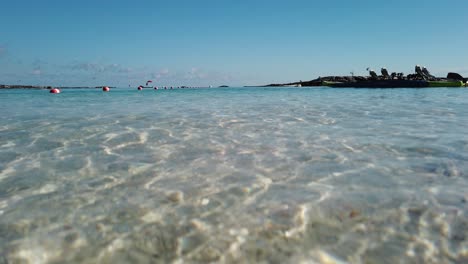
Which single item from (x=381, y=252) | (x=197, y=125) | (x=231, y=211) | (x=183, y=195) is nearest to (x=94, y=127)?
(x=197, y=125)

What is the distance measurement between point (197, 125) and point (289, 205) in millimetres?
5969

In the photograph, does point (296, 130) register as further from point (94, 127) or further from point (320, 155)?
point (94, 127)

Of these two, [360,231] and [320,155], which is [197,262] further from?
[320,155]

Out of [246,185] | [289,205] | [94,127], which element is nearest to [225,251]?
[289,205]

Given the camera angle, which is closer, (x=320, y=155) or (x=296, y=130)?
(x=320, y=155)

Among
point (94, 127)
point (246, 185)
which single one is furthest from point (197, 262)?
point (94, 127)

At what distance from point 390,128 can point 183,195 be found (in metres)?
6.43

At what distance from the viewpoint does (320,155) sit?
4906 millimetres

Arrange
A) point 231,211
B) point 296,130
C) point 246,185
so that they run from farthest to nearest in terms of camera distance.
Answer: point 296,130 < point 246,185 < point 231,211

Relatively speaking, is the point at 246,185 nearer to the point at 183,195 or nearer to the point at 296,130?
the point at 183,195

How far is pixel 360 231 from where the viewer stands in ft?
8.14

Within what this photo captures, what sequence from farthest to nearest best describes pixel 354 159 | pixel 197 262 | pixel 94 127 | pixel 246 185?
pixel 94 127
pixel 354 159
pixel 246 185
pixel 197 262

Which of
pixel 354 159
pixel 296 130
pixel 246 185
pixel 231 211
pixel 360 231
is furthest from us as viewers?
pixel 296 130

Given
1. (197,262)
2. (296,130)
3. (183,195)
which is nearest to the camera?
(197,262)
